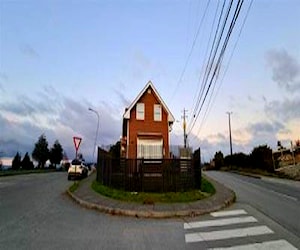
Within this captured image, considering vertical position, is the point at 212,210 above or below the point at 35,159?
below

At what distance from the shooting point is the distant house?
3288 centimetres

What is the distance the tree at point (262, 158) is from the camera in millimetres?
49822

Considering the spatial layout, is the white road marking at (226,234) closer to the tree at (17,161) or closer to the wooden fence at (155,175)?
the wooden fence at (155,175)

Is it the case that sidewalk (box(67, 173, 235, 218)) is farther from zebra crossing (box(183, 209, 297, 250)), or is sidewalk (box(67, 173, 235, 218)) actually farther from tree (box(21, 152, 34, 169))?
tree (box(21, 152, 34, 169))

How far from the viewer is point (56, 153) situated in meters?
82.9

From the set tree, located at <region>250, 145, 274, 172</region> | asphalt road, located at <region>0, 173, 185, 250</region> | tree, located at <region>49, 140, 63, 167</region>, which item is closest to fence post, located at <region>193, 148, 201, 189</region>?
asphalt road, located at <region>0, 173, 185, 250</region>

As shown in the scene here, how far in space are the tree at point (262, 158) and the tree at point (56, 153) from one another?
46.8 m

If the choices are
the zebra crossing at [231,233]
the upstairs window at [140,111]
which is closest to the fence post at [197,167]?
the zebra crossing at [231,233]

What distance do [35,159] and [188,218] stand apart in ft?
235

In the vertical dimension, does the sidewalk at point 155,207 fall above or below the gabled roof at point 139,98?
below

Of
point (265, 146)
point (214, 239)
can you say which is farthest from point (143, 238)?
point (265, 146)

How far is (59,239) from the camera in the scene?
862 centimetres

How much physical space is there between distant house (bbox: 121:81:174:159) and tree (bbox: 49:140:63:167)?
168 feet

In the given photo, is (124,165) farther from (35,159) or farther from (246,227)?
(35,159)
